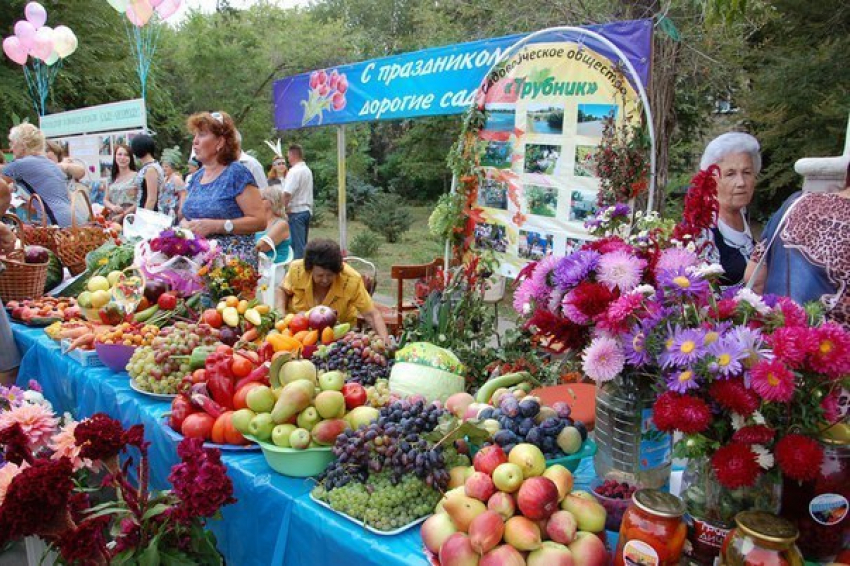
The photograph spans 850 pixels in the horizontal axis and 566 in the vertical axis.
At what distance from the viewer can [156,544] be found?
161 centimetres

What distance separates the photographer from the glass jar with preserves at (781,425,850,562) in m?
1.18

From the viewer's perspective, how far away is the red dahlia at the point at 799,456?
1085mm

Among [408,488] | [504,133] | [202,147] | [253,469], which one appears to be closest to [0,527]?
[253,469]

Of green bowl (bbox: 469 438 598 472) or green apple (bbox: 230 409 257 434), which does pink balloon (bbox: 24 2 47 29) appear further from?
green bowl (bbox: 469 438 598 472)

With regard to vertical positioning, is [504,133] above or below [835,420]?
above

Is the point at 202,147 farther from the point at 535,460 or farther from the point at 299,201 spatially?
the point at 299,201

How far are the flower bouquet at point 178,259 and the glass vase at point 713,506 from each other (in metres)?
2.74

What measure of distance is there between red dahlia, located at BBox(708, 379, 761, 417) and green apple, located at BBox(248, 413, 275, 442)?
1.23 m

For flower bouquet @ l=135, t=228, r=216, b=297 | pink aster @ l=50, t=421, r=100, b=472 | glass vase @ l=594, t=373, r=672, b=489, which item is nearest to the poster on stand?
flower bouquet @ l=135, t=228, r=216, b=297

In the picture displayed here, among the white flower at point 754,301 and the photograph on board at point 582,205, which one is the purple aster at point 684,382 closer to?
the white flower at point 754,301

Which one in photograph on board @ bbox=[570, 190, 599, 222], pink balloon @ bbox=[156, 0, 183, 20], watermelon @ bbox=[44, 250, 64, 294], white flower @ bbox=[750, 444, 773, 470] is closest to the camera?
white flower @ bbox=[750, 444, 773, 470]

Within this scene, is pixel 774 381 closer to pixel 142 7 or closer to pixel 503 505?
pixel 503 505

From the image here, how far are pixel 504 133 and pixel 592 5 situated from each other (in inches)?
189

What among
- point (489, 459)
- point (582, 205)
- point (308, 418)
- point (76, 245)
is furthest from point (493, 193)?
point (76, 245)
